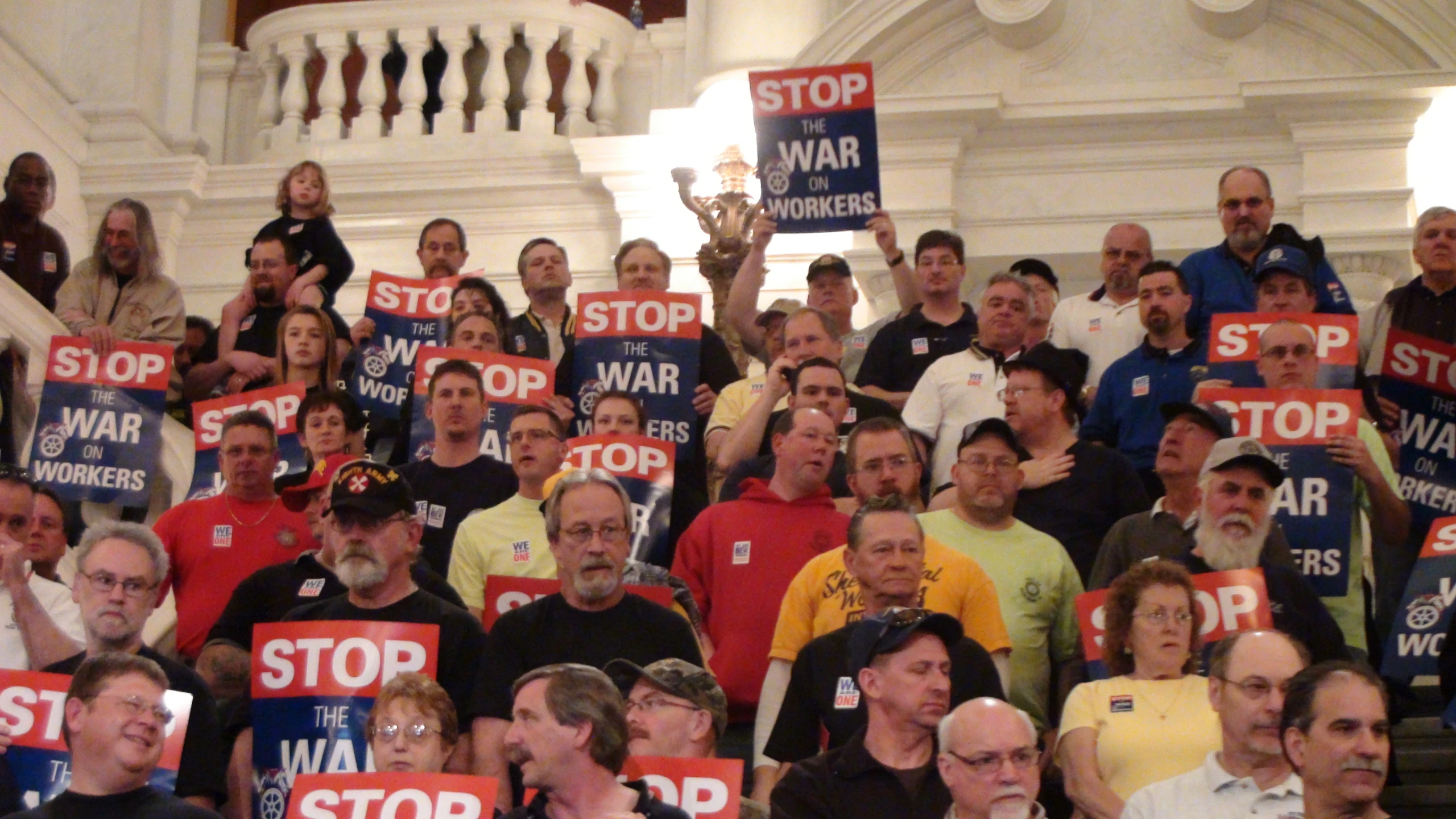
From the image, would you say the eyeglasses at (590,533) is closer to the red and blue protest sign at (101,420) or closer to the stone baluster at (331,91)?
the red and blue protest sign at (101,420)

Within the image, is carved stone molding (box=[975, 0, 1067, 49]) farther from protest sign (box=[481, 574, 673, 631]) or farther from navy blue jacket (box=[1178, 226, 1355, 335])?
protest sign (box=[481, 574, 673, 631])

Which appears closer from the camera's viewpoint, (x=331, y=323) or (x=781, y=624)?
(x=781, y=624)

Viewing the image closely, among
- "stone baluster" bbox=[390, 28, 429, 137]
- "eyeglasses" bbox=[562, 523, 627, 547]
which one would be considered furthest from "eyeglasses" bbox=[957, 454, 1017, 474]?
Answer: "stone baluster" bbox=[390, 28, 429, 137]

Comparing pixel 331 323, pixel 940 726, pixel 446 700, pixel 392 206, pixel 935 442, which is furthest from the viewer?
pixel 392 206

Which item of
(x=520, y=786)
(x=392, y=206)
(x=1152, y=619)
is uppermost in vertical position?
(x=392, y=206)

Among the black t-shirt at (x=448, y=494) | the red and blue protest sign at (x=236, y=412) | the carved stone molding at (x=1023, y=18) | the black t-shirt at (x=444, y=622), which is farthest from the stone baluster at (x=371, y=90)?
the black t-shirt at (x=444, y=622)

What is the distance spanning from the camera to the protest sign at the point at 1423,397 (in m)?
8.67

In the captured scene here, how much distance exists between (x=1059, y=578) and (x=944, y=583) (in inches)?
22.6

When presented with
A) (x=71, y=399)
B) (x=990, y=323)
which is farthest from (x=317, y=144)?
(x=990, y=323)

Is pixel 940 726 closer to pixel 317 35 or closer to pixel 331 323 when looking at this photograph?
pixel 331 323

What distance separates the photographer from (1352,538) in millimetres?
7949

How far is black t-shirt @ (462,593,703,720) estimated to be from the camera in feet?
21.5

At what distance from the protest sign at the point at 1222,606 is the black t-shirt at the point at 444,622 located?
67.2 inches

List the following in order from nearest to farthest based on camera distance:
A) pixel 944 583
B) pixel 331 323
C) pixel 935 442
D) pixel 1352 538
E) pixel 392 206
A: pixel 944 583
pixel 1352 538
pixel 935 442
pixel 331 323
pixel 392 206
